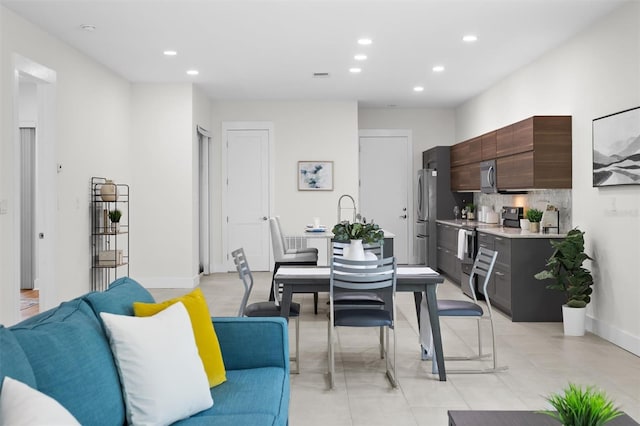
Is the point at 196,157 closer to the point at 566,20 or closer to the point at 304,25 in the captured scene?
the point at 304,25

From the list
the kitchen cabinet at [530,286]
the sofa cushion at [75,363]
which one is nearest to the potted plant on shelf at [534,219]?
the kitchen cabinet at [530,286]

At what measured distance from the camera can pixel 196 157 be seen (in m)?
8.17

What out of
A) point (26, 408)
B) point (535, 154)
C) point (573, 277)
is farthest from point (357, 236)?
point (26, 408)

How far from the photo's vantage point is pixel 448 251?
8.30 meters

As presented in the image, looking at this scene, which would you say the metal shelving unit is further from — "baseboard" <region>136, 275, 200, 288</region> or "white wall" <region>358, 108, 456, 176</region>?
"white wall" <region>358, 108, 456, 176</region>

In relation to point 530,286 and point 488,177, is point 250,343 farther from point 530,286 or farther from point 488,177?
point 488,177

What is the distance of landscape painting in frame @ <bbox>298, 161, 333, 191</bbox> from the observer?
9.28 m

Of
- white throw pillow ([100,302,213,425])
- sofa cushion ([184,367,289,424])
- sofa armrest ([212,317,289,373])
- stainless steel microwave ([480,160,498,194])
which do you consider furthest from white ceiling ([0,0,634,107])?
white throw pillow ([100,302,213,425])

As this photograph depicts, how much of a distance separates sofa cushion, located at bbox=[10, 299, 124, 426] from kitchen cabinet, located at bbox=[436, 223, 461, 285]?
6302 mm

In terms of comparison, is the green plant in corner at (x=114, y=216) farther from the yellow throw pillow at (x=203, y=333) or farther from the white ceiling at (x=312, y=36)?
the yellow throw pillow at (x=203, y=333)

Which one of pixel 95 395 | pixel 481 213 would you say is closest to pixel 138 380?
pixel 95 395

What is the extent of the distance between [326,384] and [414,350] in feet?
3.66

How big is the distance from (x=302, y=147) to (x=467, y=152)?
2.64m

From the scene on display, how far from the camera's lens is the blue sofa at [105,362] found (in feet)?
5.49
